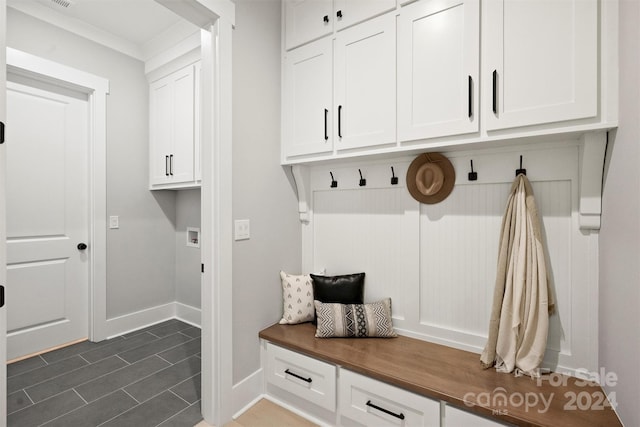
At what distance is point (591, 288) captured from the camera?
1.44m

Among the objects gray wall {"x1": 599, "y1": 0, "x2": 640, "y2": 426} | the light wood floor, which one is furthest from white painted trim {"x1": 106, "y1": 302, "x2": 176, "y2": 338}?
gray wall {"x1": 599, "y1": 0, "x2": 640, "y2": 426}

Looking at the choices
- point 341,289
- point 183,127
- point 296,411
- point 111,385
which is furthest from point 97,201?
point 296,411

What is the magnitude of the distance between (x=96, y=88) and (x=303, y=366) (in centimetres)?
288

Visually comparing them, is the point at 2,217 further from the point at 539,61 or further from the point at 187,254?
the point at 187,254

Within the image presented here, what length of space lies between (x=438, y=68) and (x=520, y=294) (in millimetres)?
1174

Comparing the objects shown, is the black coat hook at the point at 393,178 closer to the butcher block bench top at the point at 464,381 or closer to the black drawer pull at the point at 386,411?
the butcher block bench top at the point at 464,381

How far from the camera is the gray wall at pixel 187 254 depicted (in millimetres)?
3146

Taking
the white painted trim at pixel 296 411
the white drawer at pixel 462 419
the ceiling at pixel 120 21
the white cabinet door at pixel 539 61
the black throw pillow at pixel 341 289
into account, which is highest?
the ceiling at pixel 120 21

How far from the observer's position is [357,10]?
177 cm

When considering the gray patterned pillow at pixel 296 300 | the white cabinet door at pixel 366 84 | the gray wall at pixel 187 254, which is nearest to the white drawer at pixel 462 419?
the gray patterned pillow at pixel 296 300

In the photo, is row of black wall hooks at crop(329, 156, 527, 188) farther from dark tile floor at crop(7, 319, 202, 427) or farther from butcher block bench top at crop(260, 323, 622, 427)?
dark tile floor at crop(7, 319, 202, 427)

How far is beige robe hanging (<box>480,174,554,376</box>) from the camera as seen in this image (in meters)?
1.43

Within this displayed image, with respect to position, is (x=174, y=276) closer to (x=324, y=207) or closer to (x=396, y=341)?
(x=324, y=207)

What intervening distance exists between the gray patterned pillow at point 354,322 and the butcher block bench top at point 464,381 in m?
0.04
